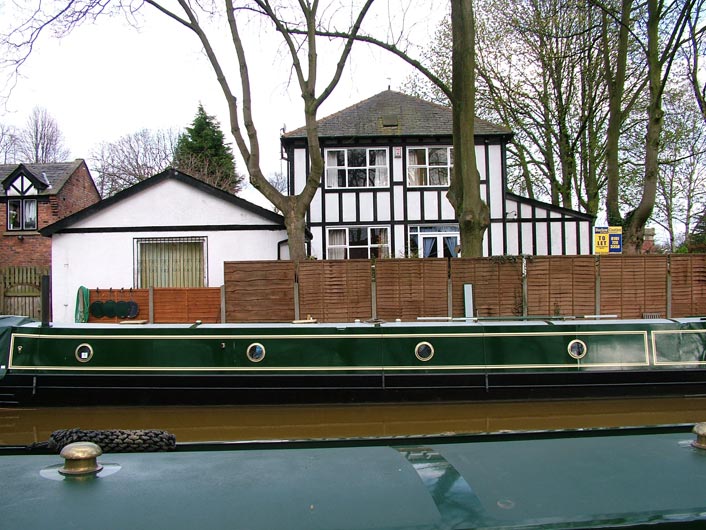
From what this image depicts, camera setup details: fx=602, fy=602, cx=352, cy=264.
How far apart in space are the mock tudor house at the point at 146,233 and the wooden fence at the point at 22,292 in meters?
3.25

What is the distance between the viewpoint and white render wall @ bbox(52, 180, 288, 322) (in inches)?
563

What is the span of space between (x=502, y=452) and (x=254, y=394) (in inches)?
214

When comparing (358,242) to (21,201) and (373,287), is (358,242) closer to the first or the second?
(373,287)

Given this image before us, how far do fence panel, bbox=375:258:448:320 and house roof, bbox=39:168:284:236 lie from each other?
322 cm

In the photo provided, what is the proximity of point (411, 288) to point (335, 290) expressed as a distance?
1565mm

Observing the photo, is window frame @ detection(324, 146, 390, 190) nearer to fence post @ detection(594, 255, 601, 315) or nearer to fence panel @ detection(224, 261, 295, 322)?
fence panel @ detection(224, 261, 295, 322)

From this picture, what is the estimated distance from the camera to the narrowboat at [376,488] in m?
1.44

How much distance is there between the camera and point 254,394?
23.2ft

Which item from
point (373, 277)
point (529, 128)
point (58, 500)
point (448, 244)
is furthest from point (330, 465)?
point (529, 128)

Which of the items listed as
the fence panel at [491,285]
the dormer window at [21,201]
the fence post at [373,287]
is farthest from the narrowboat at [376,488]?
the dormer window at [21,201]

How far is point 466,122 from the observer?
36.0ft

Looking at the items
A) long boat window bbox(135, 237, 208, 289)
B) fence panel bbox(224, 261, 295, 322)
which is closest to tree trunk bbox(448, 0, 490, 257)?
fence panel bbox(224, 261, 295, 322)

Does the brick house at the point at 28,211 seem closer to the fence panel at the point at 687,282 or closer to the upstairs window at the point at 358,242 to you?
the upstairs window at the point at 358,242

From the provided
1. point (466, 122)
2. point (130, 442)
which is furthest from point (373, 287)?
point (130, 442)
